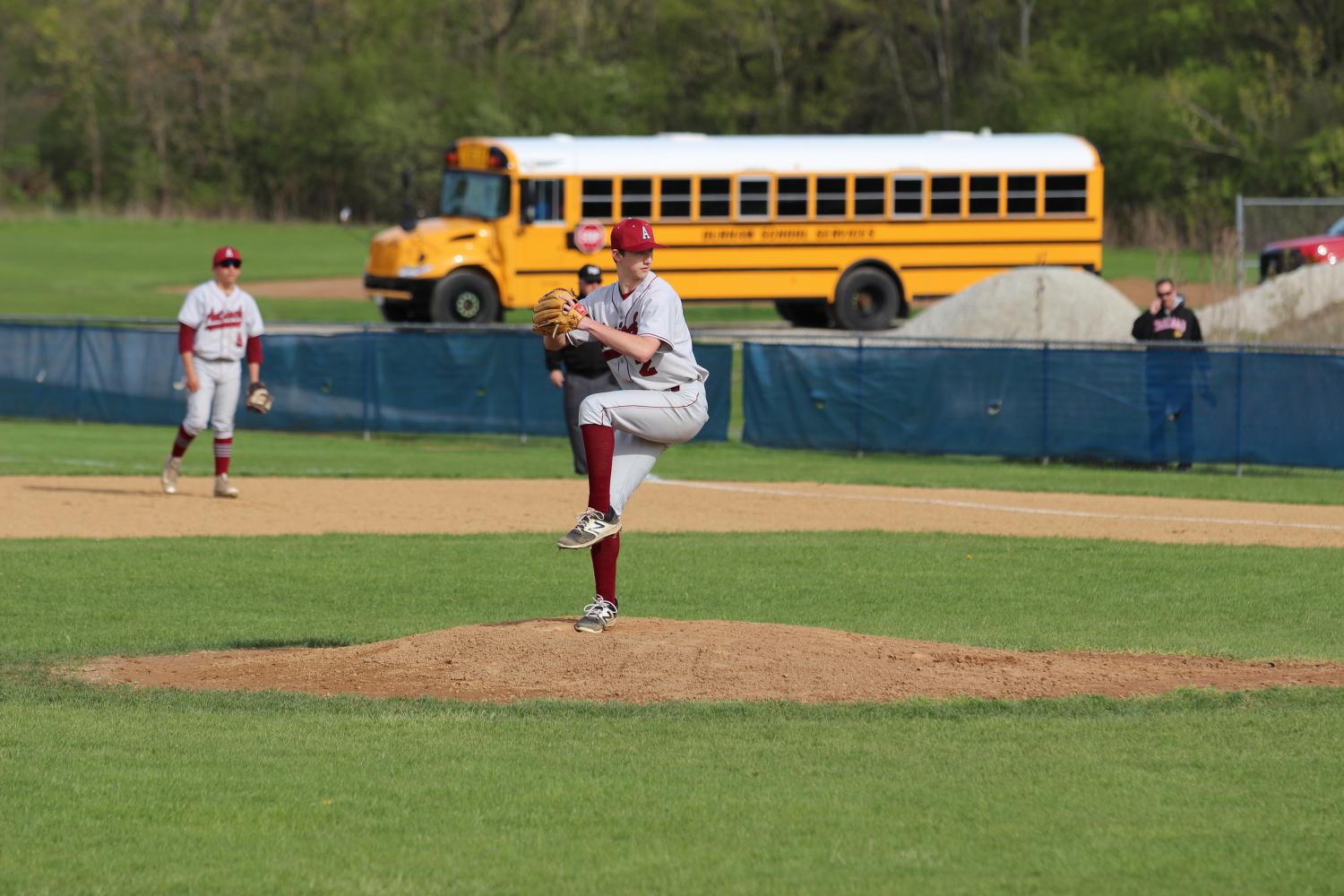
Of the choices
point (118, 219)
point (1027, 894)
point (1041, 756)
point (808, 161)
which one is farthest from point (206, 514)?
point (118, 219)

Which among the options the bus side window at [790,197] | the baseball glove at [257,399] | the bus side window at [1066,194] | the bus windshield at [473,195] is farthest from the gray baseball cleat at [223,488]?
the bus side window at [1066,194]

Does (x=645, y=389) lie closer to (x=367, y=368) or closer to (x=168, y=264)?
(x=367, y=368)

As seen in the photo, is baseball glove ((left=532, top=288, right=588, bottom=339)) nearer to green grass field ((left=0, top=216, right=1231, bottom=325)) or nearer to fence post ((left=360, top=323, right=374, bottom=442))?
fence post ((left=360, top=323, right=374, bottom=442))

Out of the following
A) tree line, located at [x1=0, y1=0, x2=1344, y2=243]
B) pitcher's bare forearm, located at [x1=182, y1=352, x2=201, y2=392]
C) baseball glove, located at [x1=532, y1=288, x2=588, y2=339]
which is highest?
tree line, located at [x1=0, y1=0, x2=1344, y2=243]

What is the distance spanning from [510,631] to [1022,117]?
58787 mm

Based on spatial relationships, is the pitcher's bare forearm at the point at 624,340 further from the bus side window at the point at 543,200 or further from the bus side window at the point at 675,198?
the bus side window at the point at 675,198

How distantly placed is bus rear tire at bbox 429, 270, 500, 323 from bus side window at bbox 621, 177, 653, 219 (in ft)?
8.40

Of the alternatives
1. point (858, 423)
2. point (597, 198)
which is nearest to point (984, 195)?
point (597, 198)

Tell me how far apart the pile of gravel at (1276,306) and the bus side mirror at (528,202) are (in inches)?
411

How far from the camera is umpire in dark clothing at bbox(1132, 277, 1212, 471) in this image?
63.1 ft

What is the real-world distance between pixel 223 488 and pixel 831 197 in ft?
54.1

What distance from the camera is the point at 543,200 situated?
2923 cm

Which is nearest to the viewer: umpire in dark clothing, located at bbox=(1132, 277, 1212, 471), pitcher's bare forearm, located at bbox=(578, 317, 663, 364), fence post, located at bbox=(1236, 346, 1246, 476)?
pitcher's bare forearm, located at bbox=(578, 317, 663, 364)

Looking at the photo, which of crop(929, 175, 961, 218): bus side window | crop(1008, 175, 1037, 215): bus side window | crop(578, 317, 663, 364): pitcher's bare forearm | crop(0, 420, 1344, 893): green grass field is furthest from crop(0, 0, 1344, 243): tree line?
crop(578, 317, 663, 364): pitcher's bare forearm
